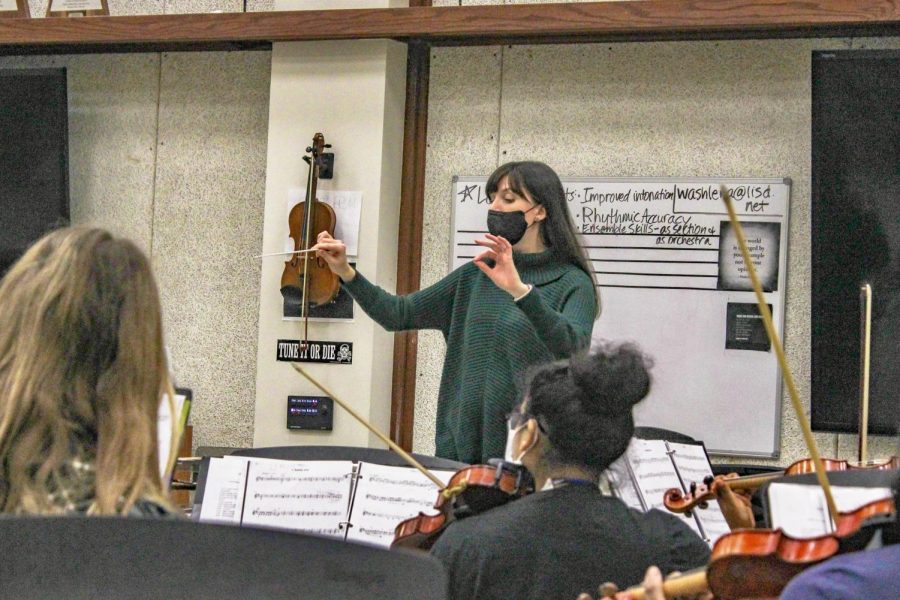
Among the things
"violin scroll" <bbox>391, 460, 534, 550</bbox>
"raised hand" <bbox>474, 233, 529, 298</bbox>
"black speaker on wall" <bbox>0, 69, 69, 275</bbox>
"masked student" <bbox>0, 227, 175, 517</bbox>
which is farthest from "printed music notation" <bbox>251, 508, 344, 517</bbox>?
"black speaker on wall" <bbox>0, 69, 69, 275</bbox>

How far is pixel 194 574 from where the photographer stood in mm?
785

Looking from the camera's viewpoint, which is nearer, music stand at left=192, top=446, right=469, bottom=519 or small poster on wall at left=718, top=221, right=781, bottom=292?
music stand at left=192, top=446, right=469, bottom=519

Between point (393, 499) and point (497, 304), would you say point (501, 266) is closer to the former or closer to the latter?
point (497, 304)

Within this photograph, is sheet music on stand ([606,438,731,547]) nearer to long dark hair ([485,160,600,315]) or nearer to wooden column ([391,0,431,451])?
long dark hair ([485,160,600,315])

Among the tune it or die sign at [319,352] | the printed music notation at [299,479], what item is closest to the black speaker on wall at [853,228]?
the tune it or die sign at [319,352]

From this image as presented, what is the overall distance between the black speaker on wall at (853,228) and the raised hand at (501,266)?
5.00 feet

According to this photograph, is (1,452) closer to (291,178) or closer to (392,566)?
(392,566)

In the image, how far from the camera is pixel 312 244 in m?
4.36

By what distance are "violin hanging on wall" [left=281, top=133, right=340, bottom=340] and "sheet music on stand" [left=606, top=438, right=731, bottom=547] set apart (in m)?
1.91

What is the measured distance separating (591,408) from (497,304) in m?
1.05

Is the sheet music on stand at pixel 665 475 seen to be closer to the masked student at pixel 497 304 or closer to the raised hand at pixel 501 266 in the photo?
the masked student at pixel 497 304

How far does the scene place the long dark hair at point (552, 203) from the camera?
9.82ft

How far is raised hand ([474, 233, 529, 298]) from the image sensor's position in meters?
2.73

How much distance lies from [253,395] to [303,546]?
12.9 ft
